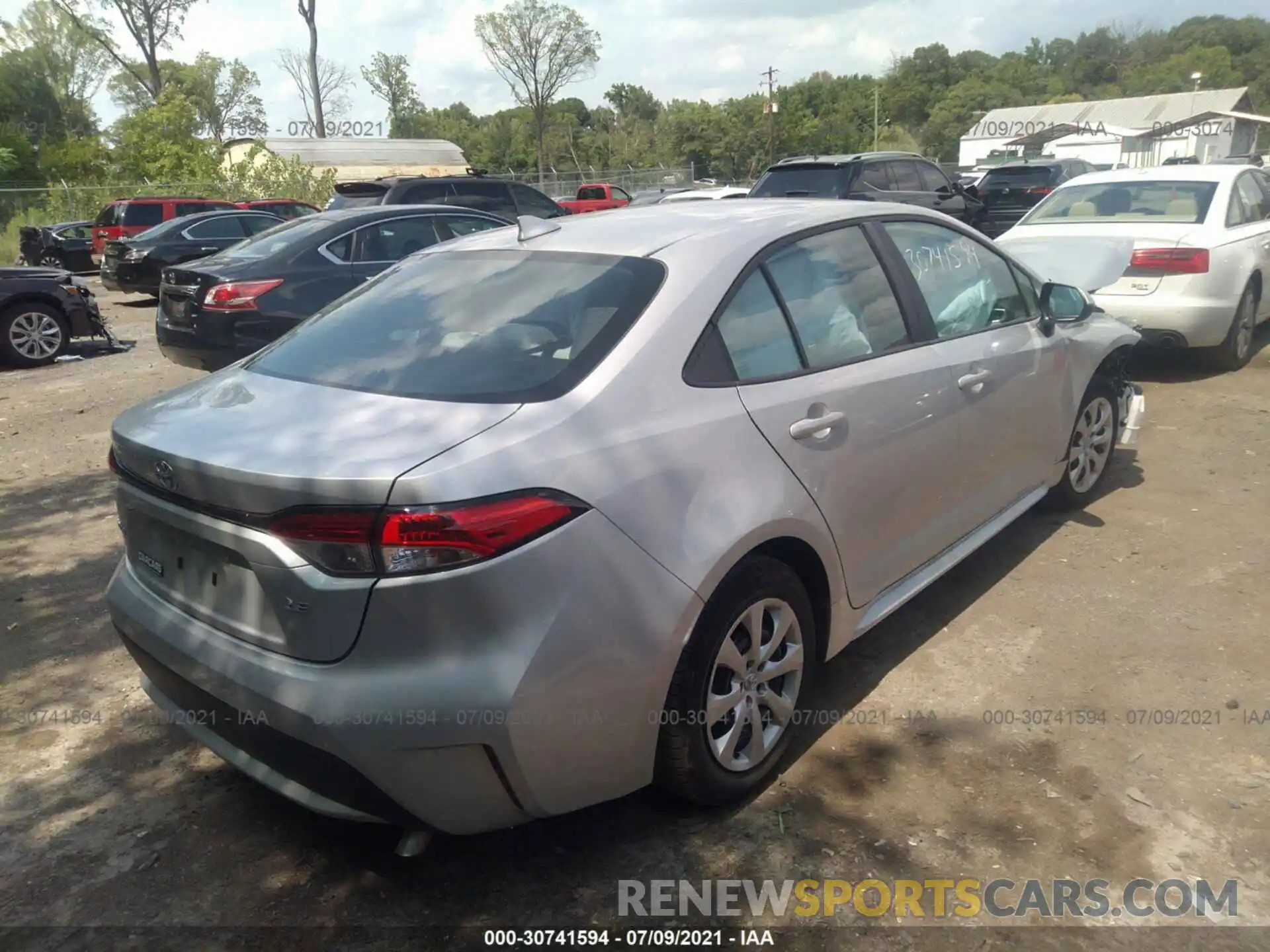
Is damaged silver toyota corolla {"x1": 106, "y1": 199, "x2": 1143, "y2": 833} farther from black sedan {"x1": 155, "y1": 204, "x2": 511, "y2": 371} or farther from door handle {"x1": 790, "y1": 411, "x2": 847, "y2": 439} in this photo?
black sedan {"x1": 155, "y1": 204, "x2": 511, "y2": 371}

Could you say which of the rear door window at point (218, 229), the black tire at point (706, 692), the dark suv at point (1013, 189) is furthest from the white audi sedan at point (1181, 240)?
the rear door window at point (218, 229)

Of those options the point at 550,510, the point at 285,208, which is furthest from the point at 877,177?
the point at 285,208

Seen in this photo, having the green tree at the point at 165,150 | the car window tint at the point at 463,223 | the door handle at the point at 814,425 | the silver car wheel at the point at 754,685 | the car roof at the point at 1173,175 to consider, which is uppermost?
the green tree at the point at 165,150

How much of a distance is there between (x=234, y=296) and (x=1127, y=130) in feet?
192

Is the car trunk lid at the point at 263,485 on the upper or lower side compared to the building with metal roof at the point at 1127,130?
lower

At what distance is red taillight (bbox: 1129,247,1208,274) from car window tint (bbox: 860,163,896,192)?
541 centimetres

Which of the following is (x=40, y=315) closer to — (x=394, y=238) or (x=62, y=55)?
(x=394, y=238)

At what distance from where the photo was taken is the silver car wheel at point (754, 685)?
8.81ft

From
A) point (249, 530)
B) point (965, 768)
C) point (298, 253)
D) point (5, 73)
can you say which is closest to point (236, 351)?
point (298, 253)

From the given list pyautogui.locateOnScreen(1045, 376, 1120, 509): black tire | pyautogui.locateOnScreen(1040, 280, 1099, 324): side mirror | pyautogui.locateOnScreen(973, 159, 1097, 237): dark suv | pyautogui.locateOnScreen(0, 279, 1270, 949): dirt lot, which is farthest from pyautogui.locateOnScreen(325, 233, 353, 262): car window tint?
pyautogui.locateOnScreen(973, 159, 1097, 237): dark suv

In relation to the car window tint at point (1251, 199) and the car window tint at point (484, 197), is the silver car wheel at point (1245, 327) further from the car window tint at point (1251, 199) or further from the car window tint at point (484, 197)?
the car window tint at point (484, 197)

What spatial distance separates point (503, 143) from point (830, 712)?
76793 mm

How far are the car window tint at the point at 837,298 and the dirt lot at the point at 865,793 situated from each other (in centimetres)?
124

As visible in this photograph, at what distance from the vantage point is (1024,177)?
16547 millimetres
